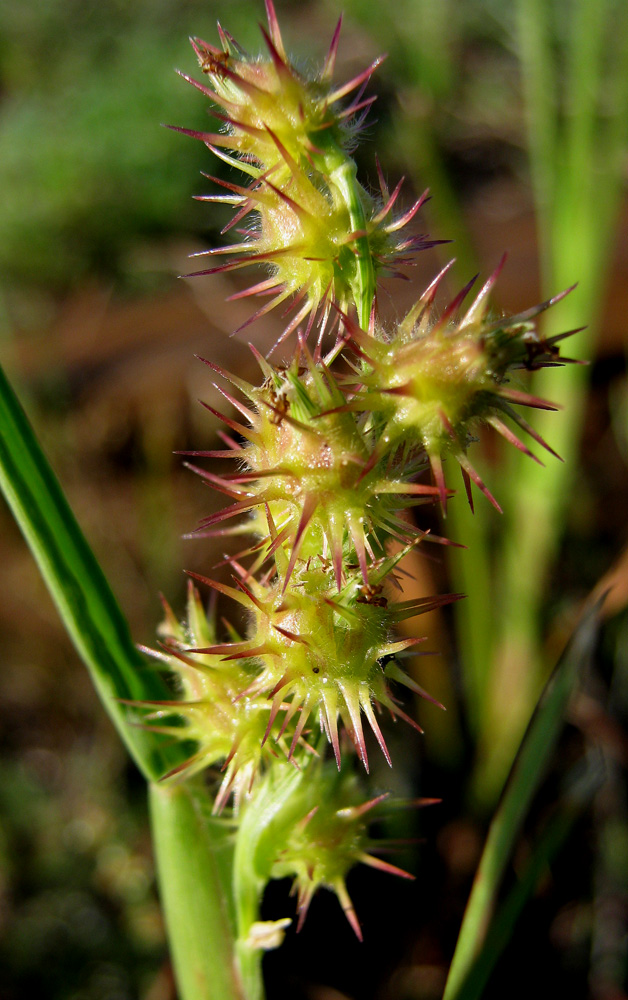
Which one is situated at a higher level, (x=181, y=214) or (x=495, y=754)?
(x=181, y=214)

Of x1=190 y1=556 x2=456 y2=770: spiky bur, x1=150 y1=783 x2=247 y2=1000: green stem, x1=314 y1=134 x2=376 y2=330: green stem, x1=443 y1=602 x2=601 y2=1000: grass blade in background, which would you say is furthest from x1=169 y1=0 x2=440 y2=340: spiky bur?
x1=150 y1=783 x2=247 y2=1000: green stem

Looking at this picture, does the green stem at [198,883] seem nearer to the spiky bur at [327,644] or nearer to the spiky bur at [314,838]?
the spiky bur at [314,838]

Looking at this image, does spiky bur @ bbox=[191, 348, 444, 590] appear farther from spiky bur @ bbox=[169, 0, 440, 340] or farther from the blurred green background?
the blurred green background

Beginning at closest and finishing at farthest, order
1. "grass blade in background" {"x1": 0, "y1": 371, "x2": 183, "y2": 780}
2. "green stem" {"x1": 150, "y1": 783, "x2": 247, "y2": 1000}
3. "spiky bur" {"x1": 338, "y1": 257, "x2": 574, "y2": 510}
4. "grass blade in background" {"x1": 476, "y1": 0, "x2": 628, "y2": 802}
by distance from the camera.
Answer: "spiky bur" {"x1": 338, "y1": 257, "x2": 574, "y2": 510} < "grass blade in background" {"x1": 0, "y1": 371, "x2": 183, "y2": 780} < "green stem" {"x1": 150, "y1": 783, "x2": 247, "y2": 1000} < "grass blade in background" {"x1": 476, "y1": 0, "x2": 628, "y2": 802}

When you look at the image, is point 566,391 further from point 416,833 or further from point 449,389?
point 449,389

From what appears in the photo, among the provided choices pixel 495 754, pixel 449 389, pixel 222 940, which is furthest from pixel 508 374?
pixel 495 754

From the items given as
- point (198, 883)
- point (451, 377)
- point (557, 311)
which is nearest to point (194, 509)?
point (557, 311)

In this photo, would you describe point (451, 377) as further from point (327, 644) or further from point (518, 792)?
point (518, 792)

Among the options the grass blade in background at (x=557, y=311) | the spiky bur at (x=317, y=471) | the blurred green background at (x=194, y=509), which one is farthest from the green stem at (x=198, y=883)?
the grass blade in background at (x=557, y=311)
